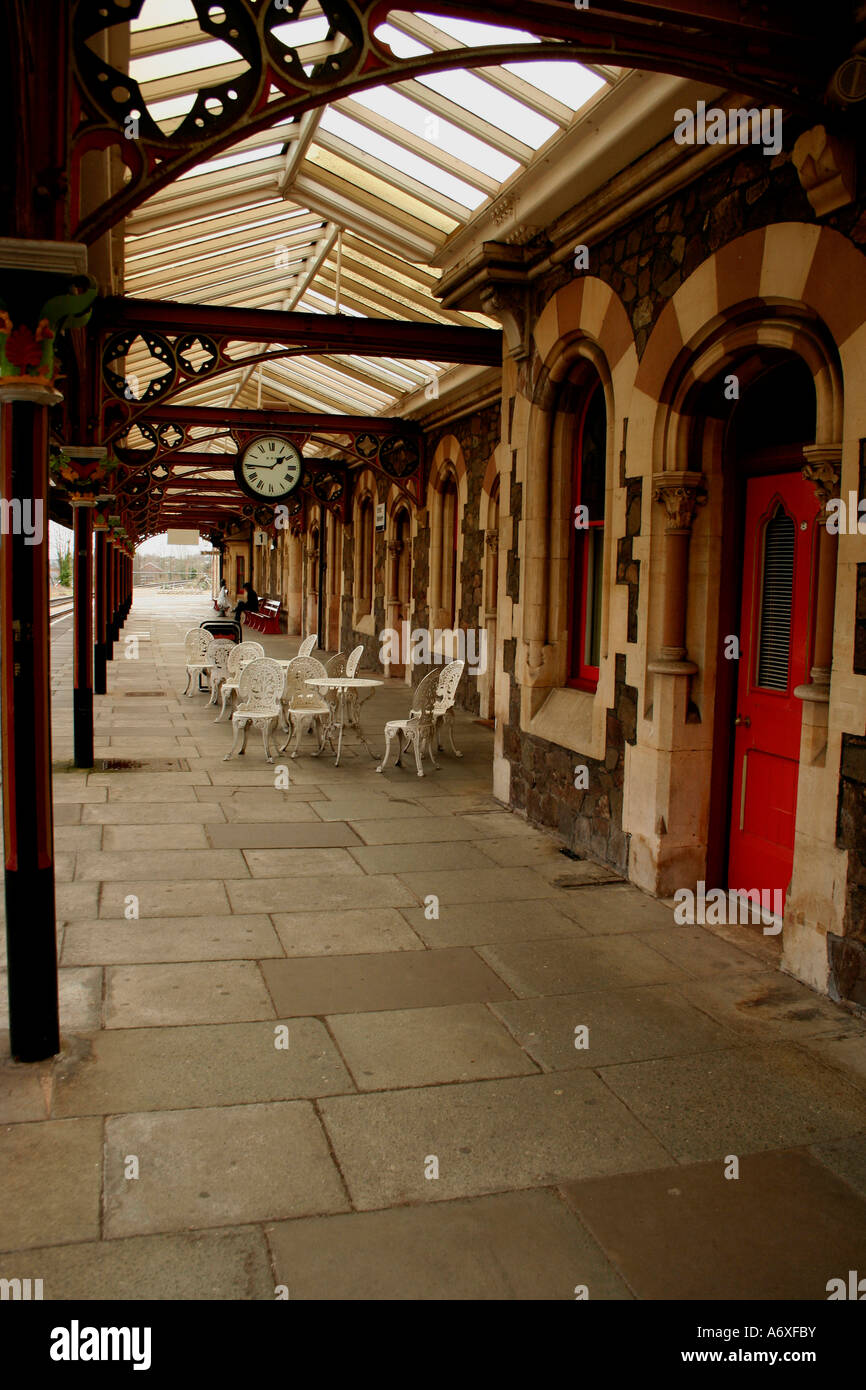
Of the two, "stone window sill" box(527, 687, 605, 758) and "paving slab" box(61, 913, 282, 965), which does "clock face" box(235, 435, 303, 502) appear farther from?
"paving slab" box(61, 913, 282, 965)

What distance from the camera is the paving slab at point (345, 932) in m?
4.57

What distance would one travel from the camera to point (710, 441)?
5.26 metres

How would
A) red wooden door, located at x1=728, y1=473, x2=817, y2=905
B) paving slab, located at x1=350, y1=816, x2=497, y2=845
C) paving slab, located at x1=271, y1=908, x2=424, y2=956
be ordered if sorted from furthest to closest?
1. paving slab, located at x1=350, y1=816, x2=497, y2=845
2. red wooden door, located at x1=728, y1=473, x2=817, y2=905
3. paving slab, located at x1=271, y1=908, x2=424, y2=956

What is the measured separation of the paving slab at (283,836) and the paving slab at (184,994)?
1912mm

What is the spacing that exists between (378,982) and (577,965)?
0.86m

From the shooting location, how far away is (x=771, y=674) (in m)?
5.08

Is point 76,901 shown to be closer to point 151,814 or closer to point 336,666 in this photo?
point 151,814

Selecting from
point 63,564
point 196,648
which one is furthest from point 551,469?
point 63,564

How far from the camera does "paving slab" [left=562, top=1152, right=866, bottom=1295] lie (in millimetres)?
2422

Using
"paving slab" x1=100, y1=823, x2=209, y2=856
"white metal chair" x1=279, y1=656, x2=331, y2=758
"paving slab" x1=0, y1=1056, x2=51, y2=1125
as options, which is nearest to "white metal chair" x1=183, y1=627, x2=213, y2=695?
"white metal chair" x1=279, y1=656, x2=331, y2=758

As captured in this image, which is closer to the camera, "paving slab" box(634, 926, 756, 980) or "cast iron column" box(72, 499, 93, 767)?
"paving slab" box(634, 926, 756, 980)

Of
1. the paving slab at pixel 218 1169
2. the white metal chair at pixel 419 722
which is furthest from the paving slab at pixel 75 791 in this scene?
the paving slab at pixel 218 1169

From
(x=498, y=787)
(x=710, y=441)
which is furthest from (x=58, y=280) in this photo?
(x=498, y=787)

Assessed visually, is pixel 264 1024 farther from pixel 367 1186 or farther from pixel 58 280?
pixel 58 280
